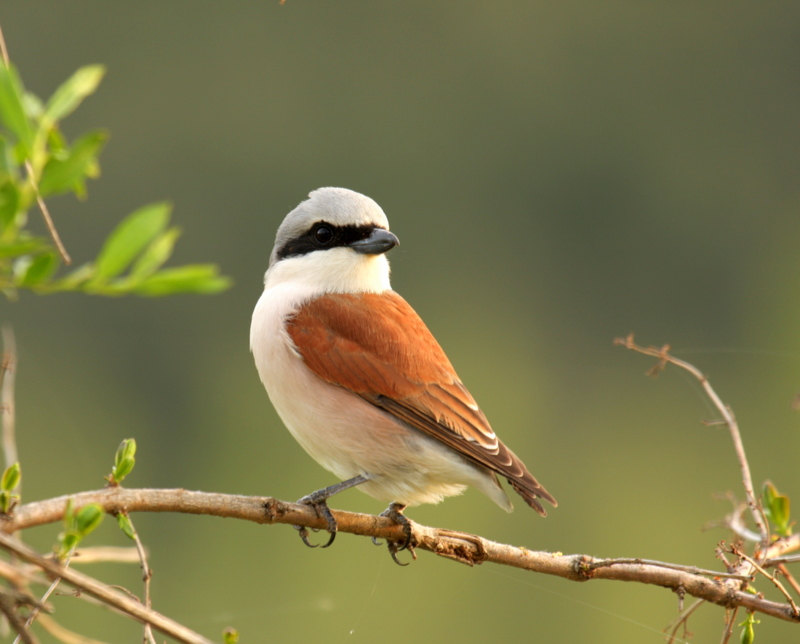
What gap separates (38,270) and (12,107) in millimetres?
220

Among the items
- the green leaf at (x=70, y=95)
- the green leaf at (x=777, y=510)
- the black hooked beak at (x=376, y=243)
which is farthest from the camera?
the black hooked beak at (x=376, y=243)

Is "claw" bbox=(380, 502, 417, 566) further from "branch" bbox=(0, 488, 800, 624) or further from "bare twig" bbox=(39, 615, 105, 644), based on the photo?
"bare twig" bbox=(39, 615, 105, 644)

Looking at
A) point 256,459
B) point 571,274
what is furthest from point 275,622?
point 571,274

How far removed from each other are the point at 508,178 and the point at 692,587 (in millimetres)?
49089

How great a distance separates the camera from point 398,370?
3.50 meters

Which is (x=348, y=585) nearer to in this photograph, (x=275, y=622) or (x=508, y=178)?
(x=275, y=622)

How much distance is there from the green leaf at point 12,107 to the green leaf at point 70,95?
0.14 metres

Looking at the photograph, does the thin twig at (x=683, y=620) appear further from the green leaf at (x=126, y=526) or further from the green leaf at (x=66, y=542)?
the green leaf at (x=66, y=542)

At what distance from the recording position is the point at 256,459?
33.6 m

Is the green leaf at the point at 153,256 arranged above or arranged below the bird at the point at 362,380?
below

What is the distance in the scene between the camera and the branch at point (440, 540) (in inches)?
87.8

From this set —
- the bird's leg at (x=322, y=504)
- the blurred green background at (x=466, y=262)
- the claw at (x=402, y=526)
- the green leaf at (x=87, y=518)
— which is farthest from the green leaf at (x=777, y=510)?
the blurred green background at (x=466, y=262)

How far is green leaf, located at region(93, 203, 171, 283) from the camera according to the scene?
1.50 meters

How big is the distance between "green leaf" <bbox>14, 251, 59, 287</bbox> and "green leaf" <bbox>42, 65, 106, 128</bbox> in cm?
27
